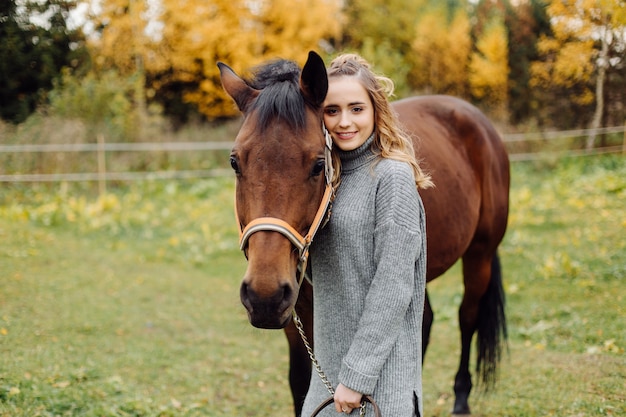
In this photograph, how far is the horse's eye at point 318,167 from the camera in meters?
1.78

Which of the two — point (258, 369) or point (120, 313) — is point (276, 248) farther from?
point (120, 313)

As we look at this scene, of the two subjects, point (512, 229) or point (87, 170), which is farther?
point (87, 170)

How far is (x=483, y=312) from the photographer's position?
3.89 meters

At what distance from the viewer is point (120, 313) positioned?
5.37 meters

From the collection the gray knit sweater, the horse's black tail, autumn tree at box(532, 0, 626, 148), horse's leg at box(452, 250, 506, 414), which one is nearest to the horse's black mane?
the gray knit sweater

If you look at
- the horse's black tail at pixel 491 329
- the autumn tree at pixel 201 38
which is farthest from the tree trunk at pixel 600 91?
the autumn tree at pixel 201 38

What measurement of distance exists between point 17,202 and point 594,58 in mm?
10062

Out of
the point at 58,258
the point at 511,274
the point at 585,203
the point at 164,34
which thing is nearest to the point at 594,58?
the point at 585,203

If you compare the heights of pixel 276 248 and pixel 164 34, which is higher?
pixel 164 34

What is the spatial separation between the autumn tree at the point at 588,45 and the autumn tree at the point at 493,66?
4.71m

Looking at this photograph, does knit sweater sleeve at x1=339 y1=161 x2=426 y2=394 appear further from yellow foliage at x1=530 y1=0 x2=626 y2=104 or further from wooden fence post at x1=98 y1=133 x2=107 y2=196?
wooden fence post at x1=98 y1=133 x2=107 y2=196

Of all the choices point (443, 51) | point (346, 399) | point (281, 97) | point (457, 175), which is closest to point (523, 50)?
point (443, 51)

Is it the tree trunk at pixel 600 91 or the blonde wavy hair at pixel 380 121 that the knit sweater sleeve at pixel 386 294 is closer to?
the blonde wavy hair at pixel 380 121

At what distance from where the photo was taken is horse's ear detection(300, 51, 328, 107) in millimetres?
1796
